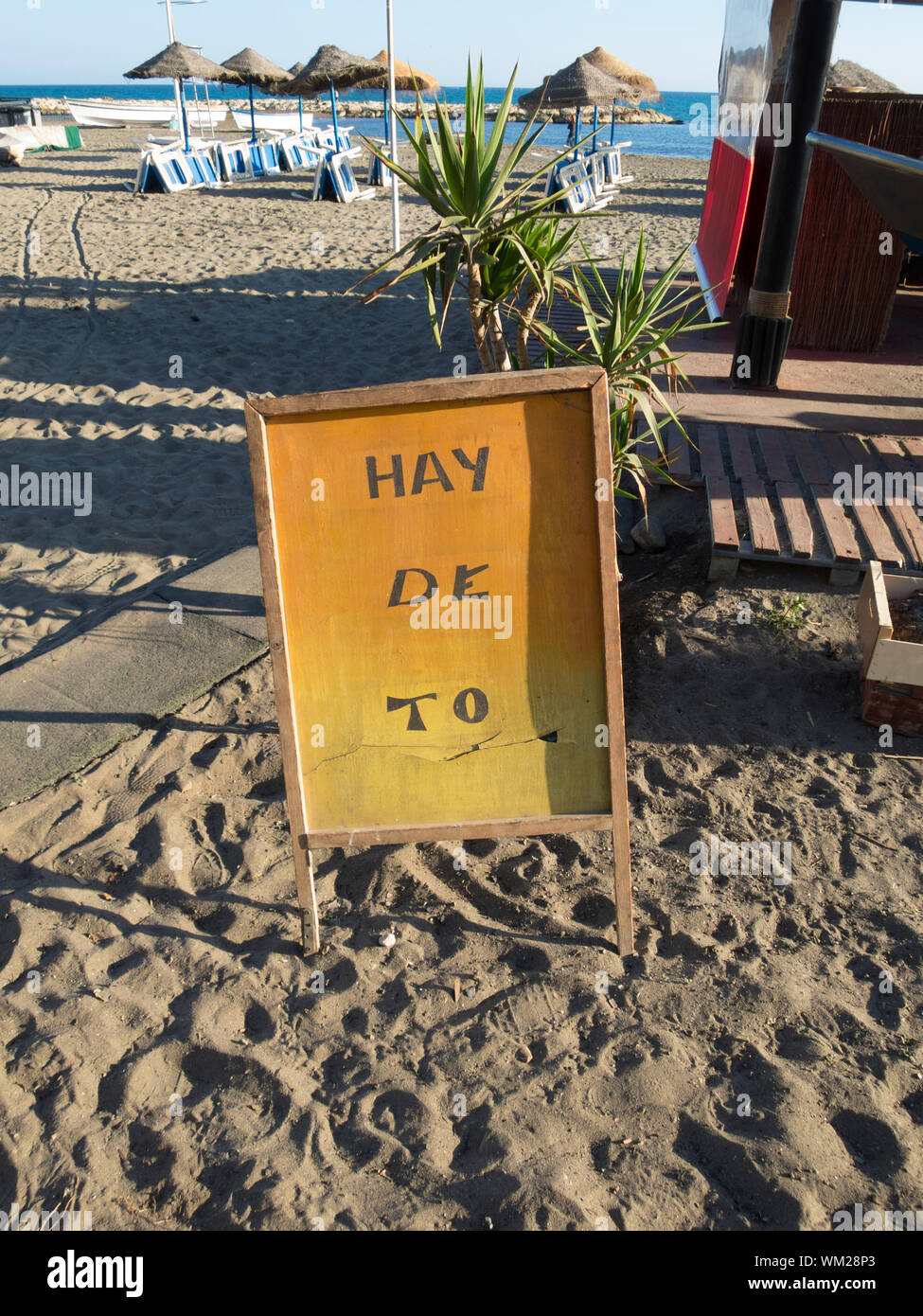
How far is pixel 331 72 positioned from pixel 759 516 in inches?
905

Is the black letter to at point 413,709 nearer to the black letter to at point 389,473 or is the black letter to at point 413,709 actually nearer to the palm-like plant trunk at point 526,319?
the black letter to at point 389,473

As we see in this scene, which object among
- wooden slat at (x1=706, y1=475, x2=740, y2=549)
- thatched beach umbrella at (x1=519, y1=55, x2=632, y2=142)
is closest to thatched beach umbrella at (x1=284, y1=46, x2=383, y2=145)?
thatched beach umbrella at (x1=519, y1=55, x2=632, y2=142)

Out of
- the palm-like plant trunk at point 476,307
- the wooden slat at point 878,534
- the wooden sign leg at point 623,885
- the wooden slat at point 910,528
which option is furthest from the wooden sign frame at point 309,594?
the wooden slat at point 910,528

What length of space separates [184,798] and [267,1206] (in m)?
1.38

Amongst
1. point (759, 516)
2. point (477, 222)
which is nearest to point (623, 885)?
point (477, 222)

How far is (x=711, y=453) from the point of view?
14.4 feet

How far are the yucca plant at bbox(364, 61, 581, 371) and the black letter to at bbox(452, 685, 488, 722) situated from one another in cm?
102

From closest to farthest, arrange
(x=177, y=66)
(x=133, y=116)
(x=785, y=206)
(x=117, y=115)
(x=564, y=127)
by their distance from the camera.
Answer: (x=785, y=206)
(x=177, y=66)
(x=117, y=115)
(x=133, y=116)
(x=564, y=127)

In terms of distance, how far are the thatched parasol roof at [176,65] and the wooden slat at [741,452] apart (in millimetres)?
22124

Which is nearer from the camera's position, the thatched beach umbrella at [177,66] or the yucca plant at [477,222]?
the yucca plant at [477,222]

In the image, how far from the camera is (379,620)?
7.32 ft

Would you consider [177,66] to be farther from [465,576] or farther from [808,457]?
[465,576]

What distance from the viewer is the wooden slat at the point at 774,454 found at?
418 centimetres
